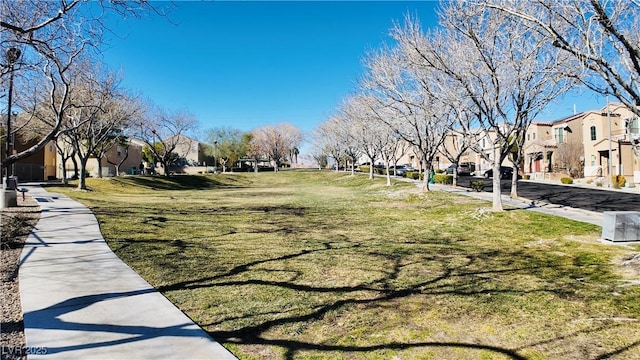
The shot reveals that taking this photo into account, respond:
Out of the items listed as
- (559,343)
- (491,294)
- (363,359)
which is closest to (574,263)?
(491,294)

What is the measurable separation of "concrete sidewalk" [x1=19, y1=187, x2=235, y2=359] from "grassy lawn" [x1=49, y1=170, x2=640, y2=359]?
0.28 m

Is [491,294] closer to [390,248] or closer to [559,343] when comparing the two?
[559,343]

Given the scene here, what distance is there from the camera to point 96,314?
14.2 feet

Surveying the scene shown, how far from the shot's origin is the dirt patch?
12.4 ft

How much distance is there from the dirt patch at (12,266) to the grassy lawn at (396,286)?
1.60 metres

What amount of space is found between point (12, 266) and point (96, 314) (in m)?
3.13

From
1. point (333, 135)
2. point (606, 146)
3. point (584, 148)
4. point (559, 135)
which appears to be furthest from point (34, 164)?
point (559, 135)

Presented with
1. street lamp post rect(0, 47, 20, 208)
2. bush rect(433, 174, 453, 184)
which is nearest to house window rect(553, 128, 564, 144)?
bush rect(433, 174, 453, 184)

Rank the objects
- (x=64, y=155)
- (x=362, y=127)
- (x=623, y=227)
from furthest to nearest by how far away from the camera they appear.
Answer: (x=362, y=127), (x=64, y=155), (x=623, y=227)

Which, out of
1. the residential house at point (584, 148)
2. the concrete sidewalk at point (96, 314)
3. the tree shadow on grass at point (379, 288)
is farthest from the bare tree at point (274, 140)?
the concrete sidewalk at point (96, 314)

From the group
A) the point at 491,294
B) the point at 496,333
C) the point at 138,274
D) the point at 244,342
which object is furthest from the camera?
the point at 138,274

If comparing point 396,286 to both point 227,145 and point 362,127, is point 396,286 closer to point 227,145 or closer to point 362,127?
point 362,127

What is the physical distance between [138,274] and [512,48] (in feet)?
37.4

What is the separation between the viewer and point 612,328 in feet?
14.1
